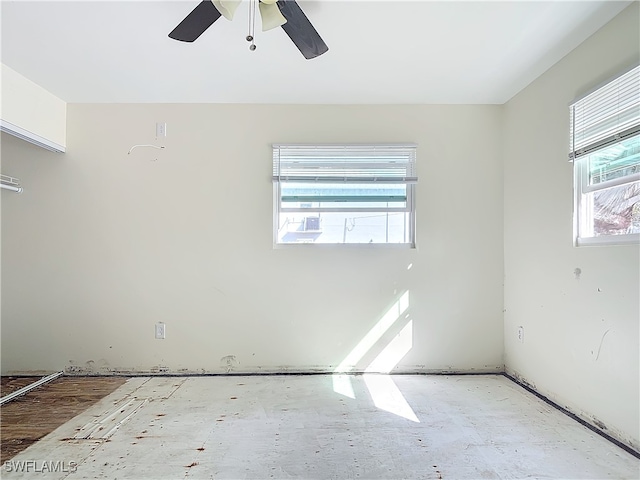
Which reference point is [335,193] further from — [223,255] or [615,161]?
[615,161]

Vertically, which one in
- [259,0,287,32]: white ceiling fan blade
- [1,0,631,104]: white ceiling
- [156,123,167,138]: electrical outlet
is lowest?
[156,123,167,138]: electrical outlet

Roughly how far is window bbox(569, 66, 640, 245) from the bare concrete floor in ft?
3.88

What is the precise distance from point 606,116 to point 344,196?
1.85m

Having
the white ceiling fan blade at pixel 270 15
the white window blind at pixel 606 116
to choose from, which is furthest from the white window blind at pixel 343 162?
the white ceiling fan blade at pixel 270 15

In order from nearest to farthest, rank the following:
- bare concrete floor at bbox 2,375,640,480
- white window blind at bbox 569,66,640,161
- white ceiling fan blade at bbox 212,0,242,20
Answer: white ceiling fan blade at bbox 212,0,242,20, bare concrete floor at bbox 2,375,640,480, white window blind at bbox 569,66,640,161

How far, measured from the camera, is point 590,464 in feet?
5.98

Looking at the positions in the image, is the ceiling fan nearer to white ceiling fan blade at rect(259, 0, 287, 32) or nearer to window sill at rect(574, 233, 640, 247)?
white ceiling fan blade at rect(259, 0, 287, 32)

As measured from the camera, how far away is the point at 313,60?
245 cm

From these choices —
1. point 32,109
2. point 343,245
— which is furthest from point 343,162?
point 32,109

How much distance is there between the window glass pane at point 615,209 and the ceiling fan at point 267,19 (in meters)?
1.84

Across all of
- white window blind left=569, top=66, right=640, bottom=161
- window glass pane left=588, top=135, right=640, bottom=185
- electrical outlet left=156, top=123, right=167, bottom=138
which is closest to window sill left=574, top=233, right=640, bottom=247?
window glass pane left=588, top=135, right=640, bottom=185

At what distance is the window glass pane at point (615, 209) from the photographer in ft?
6.48

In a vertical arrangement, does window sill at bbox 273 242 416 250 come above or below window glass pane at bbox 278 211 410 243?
below

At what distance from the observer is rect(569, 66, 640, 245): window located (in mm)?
1947
